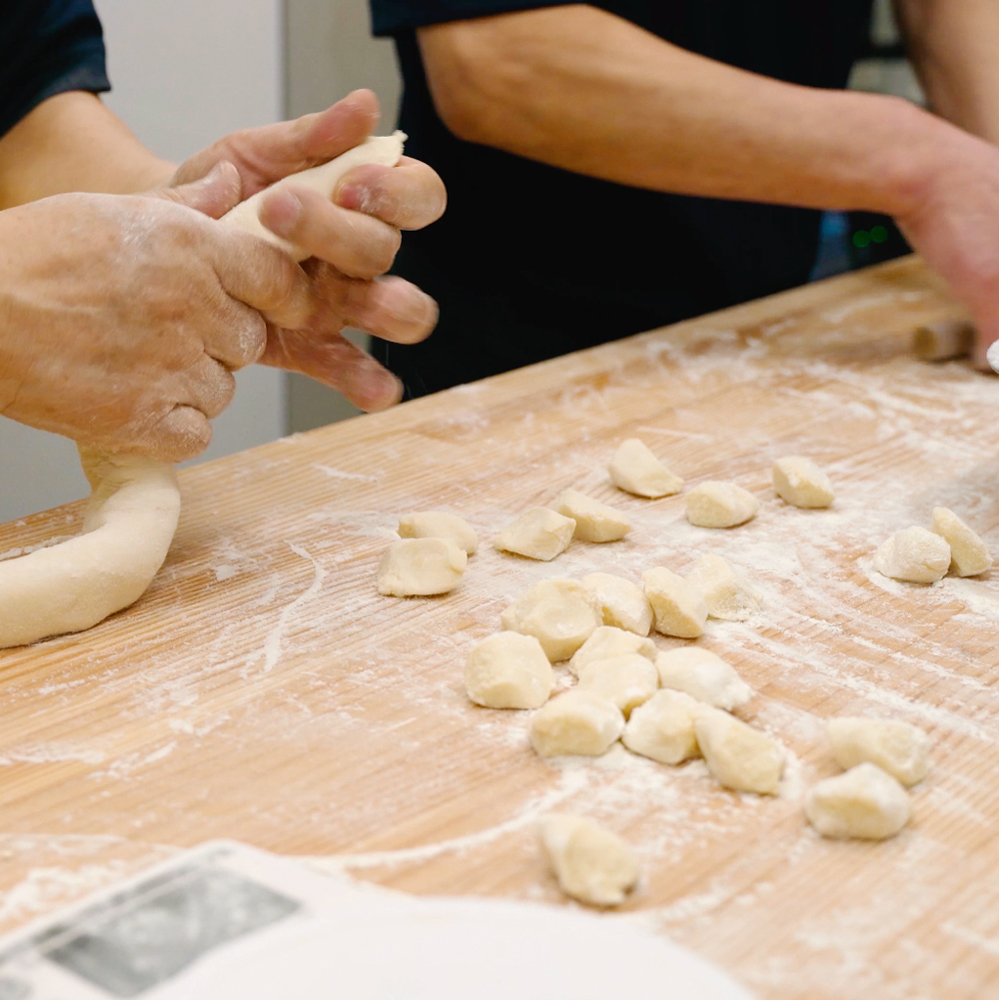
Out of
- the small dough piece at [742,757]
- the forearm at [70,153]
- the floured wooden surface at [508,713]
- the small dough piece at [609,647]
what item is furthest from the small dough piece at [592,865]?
the forearm at [70,153]

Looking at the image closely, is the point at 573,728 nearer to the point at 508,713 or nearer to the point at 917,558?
the point at 508,713

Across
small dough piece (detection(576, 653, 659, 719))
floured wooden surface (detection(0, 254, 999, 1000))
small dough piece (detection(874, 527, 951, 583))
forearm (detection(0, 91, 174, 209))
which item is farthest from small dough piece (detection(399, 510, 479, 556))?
forearm (detection(0, 91, 174, 209))

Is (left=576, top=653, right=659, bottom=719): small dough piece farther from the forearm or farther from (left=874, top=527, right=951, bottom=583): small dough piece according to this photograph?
the forearm

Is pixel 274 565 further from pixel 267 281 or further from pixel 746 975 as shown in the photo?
pixel 746 975

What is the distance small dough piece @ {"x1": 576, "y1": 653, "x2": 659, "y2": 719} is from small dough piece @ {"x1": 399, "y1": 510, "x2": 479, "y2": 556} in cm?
27

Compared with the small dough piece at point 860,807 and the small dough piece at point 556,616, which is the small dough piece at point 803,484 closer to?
the small dough piece at point 556,616

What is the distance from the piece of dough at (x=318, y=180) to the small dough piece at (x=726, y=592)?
0.51 m

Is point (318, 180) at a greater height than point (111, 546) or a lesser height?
greater

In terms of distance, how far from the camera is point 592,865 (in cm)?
73

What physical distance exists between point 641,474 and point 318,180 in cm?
49

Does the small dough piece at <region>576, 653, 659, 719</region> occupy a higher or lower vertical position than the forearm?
lower

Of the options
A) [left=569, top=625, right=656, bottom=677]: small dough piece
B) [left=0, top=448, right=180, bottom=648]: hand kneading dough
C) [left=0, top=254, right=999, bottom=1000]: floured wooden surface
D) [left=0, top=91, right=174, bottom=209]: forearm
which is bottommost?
[left=0, top=254, right=999, bottom=1000]: floured wooden surface

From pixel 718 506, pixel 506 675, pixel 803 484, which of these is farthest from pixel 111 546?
pixel 803 484

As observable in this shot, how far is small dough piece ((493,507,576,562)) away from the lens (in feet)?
3.94
